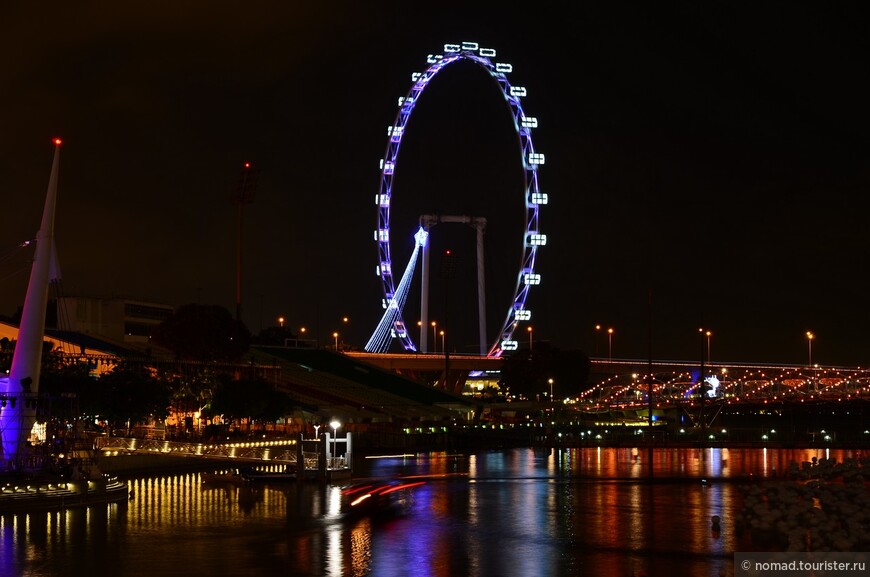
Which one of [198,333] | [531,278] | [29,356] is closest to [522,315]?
[531,278]

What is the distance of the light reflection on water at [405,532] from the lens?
93.5 feet

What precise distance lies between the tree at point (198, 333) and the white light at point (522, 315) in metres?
39.5

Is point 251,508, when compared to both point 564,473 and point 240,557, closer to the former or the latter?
point 240,557

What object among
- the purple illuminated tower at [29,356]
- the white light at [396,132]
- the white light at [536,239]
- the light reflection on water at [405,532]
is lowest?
the light reflection on water at [405,532]

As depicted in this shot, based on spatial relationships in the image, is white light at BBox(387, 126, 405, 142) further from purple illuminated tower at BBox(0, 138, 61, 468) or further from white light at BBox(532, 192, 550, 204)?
purple illuminated tower at BBox(0, 138, 61, 468)

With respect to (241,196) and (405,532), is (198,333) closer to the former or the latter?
(241,196)

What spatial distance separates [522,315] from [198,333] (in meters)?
43.2

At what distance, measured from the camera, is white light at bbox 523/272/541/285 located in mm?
118500

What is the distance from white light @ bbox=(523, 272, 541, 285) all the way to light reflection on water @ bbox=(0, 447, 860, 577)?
65.2 m

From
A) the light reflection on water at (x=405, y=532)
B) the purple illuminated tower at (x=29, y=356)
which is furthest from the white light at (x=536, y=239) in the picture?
the purple illuminated tower at (x=29, y=356)

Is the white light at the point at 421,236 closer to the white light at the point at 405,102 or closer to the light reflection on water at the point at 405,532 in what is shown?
the white light at the point at 405,102

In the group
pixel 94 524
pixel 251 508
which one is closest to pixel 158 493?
pixel 251 508

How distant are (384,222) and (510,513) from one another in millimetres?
78342

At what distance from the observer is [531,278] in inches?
4670
